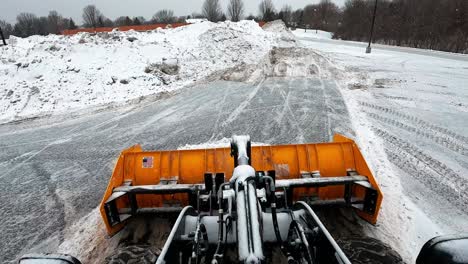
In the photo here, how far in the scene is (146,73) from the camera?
16.1m

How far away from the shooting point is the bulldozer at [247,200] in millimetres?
2523

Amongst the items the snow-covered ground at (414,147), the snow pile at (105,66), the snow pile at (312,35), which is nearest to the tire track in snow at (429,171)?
the snow-covered ground at (414,147)

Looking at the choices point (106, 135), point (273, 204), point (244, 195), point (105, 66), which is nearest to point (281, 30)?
point (105, 66)

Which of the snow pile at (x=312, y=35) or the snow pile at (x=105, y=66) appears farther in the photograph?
the snow pile at (x=312, y=35)

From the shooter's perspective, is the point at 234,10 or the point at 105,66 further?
the point at 234,10

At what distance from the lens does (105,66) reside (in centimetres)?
1614

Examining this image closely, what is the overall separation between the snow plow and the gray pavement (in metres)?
1.67

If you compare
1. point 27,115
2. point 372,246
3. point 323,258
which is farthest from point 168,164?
point 27,115

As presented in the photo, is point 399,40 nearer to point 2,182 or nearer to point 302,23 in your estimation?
point 302,23

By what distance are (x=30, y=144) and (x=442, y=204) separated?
1009 centimetres

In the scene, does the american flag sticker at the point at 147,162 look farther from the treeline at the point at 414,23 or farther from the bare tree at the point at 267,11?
the bare tree at the point at 267,11

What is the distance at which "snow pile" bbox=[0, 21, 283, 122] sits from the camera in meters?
13.5

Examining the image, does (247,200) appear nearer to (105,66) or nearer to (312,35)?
(105,66)

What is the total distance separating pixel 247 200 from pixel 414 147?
669 cm
